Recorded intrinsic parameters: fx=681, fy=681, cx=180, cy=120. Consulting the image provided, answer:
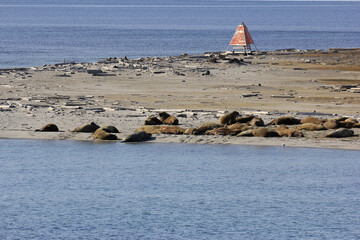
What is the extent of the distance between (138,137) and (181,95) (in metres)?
8.35

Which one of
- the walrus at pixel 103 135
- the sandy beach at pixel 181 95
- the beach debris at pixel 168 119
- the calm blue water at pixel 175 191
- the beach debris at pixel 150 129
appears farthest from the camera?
the beach debris at pixel 168 119

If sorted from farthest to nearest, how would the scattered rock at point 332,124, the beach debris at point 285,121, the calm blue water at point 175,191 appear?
the beach debris at point 285,121 → the scattered rock at point 332,124 → the calm blue water at point 175,191

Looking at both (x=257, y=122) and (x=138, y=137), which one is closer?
(x=138, y=137)

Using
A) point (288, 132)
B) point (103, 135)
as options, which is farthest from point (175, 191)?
point (288, 132)

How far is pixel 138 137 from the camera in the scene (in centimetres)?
2123

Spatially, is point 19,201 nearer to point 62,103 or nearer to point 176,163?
point 176,163

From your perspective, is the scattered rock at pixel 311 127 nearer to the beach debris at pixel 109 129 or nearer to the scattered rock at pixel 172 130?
the scattered rock at pixel 172 130

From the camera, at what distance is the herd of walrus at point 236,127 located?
2134 cm

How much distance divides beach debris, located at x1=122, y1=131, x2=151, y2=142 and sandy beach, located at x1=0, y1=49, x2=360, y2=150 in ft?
1.14

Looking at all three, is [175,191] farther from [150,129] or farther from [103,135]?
[150,129]

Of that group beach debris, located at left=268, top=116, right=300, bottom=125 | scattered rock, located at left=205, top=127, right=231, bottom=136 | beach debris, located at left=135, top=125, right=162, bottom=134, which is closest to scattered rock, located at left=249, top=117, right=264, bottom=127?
beach debris, located at left=268, top=116, right=300, bottom=125

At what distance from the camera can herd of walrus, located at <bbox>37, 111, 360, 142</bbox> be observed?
21.3 meters

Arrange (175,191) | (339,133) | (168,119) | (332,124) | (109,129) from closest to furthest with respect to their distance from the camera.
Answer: (175,191) → (339,133) → (332,124) → (109,129) → (168,119)

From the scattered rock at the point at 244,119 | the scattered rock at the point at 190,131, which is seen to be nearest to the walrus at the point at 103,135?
the scattered rock at the point at 190,131
